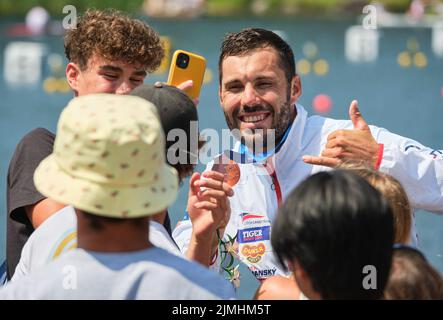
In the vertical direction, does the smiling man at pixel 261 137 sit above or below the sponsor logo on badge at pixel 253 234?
above

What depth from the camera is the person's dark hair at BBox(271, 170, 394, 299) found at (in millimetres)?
1021

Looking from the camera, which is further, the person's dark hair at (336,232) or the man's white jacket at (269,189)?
the man's white jacket at (269,189)

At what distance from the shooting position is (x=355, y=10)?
16562 millimetres

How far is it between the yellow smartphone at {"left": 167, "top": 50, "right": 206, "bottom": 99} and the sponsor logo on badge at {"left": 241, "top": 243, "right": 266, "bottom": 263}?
395 millimetres

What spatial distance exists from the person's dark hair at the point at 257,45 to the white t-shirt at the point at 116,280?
100 cm

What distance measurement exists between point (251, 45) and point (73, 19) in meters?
0.44

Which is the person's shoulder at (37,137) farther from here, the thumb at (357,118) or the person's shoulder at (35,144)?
the thumb at (357,118)

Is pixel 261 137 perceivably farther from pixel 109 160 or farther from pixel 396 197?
pixel 109 160

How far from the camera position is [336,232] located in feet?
3.35

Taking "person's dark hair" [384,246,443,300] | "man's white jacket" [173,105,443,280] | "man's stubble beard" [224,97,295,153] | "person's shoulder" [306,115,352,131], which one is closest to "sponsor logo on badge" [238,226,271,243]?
"man's white jacket" [173,105,443,280]

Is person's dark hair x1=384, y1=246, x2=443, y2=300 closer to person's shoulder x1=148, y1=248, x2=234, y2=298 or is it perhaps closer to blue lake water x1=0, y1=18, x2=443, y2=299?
person's shoulder x1=148, y1=248, x2=234, y2=298

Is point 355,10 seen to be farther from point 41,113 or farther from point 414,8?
point 41,113

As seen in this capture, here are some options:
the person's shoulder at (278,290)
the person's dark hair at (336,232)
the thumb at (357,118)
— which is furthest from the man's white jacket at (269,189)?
the person's dark hair at (336,232)

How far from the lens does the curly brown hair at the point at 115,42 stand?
1.79m
